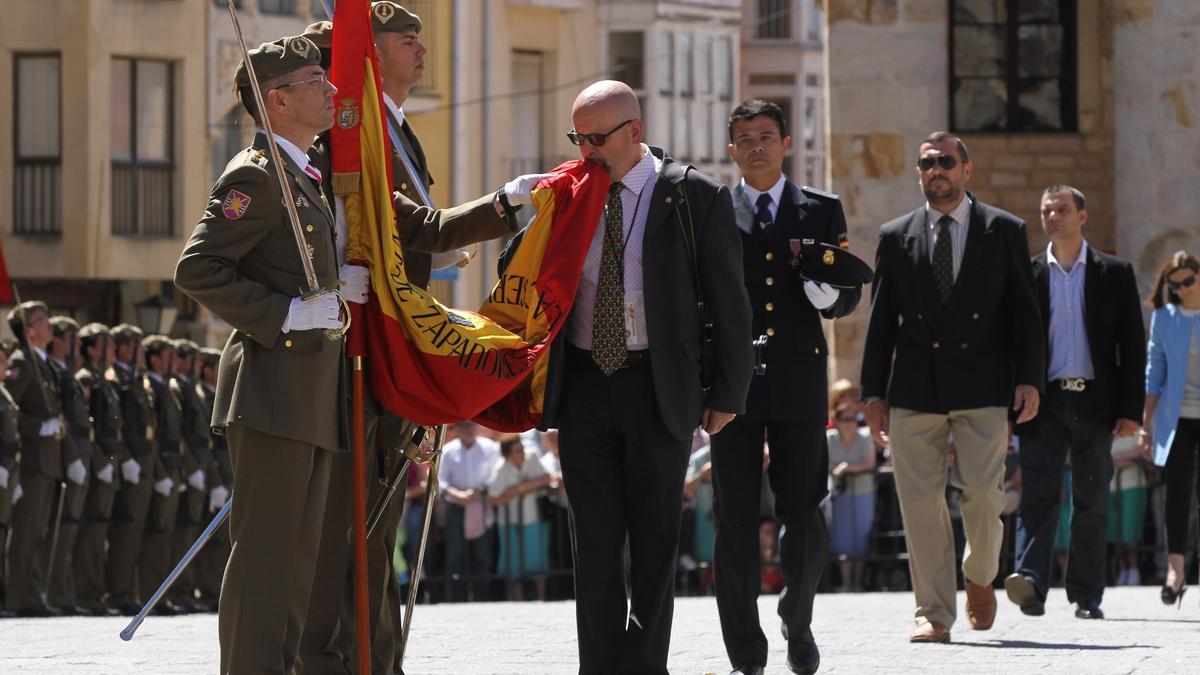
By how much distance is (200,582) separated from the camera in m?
19.8

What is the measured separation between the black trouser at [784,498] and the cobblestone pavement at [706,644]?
0.42 meters

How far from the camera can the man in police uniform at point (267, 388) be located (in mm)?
7660

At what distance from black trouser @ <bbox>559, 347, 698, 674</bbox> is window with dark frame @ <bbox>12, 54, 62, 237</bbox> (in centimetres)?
3000

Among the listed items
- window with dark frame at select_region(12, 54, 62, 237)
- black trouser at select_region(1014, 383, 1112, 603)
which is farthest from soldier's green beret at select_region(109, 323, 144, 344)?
window with dark frame at select_region(12, 54, 62, 237)

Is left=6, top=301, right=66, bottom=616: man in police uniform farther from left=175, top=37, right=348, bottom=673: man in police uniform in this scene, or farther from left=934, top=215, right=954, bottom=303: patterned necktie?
left=175, top=37, right=348, bottom=673: man in police uniform

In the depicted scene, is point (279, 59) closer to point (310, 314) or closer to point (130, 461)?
point (310, 314)

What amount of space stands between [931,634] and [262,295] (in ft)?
15.0

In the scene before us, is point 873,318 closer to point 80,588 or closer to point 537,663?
point 537,663

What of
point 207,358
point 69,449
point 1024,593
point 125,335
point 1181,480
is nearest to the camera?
point 1024,593

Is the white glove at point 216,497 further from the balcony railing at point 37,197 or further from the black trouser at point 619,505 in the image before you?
the balcony railing at point 37,197

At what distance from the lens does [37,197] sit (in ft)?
124

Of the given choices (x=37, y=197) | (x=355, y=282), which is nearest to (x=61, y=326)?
(x=355, y=282)

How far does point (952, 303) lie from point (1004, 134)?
11.9 m

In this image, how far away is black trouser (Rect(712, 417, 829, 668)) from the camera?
9.62 metres
